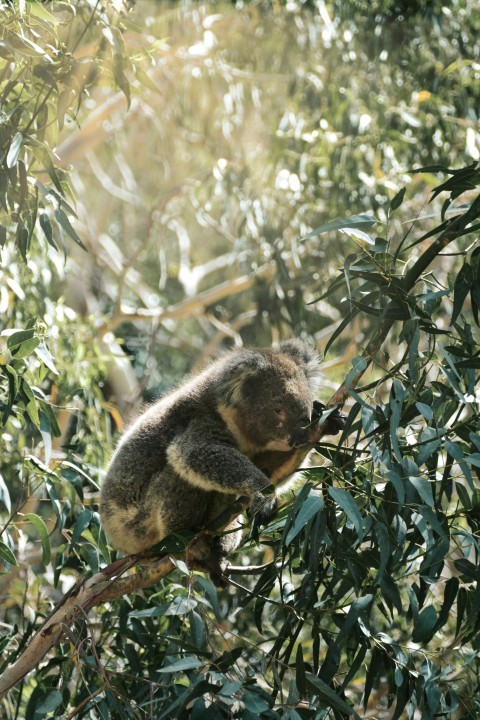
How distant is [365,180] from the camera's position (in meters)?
5.68

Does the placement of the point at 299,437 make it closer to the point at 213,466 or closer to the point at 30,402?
the point at 213,466

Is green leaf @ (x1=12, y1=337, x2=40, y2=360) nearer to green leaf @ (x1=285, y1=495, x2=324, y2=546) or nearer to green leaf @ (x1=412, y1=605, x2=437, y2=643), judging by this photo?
green leaf @ (x1=285, y1=495, x2=324, y2=546)

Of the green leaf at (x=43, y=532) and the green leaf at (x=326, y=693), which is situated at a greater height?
the green leaf at (x=43, y=532)

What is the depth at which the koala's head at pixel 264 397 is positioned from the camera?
329 cm

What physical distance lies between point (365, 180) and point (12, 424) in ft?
9.14

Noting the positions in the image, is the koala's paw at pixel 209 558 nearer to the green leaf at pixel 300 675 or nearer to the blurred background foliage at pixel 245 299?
the blurred background foliage at pixel 245 299

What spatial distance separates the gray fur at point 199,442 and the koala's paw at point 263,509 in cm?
23

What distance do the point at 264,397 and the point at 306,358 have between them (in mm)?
384

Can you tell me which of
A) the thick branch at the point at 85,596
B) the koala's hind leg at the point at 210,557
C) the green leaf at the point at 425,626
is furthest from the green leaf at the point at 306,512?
the koala's hind leg at the point at 210,557

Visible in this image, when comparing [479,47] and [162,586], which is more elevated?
[479,47]

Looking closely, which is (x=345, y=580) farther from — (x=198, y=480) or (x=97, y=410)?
(x=97, y=410)

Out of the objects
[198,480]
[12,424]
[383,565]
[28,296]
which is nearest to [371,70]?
[28,296]

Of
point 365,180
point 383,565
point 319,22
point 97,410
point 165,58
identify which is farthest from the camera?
point 165,58

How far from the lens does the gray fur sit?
10.4 ft
